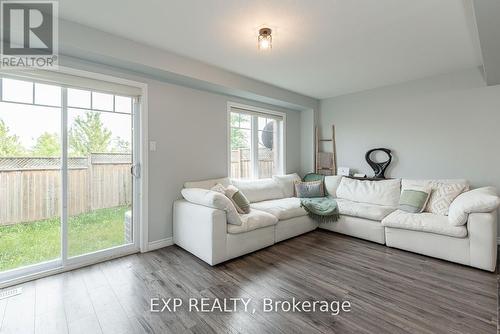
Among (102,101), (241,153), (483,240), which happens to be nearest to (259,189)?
(241,153)

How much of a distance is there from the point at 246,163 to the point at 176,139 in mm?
1511

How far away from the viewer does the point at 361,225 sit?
3.40 metres

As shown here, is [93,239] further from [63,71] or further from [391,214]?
[391,214]

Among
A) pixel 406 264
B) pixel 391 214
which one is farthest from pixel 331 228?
pixel 406 264

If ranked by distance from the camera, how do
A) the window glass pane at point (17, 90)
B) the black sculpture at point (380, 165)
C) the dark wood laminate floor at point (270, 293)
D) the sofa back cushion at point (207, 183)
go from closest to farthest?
1. the dark wood laminate floor at point (270, 293)
2. the window glass pane at point (17, 90)
3. the sofa back cushion at point (207, 183)
4. the black sculpture at point (380, 165)

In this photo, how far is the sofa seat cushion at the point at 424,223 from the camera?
8.56ft

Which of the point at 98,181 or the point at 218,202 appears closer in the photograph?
the point at 218,202

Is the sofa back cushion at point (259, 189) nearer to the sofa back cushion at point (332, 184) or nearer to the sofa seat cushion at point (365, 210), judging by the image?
the sofa back cushion at point (332, 184)

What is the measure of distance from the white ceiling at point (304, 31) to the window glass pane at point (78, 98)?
727mm

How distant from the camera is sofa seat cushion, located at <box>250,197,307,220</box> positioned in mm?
3309

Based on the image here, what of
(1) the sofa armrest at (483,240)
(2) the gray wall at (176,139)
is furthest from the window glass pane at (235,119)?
(1) the sofa armrest at (483,240)

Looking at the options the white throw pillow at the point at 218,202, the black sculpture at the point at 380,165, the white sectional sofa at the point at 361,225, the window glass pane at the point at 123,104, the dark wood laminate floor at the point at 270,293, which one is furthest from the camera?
the black sculpture at the point at 380,165

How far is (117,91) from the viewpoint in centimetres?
273

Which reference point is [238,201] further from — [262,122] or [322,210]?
[262,122]
